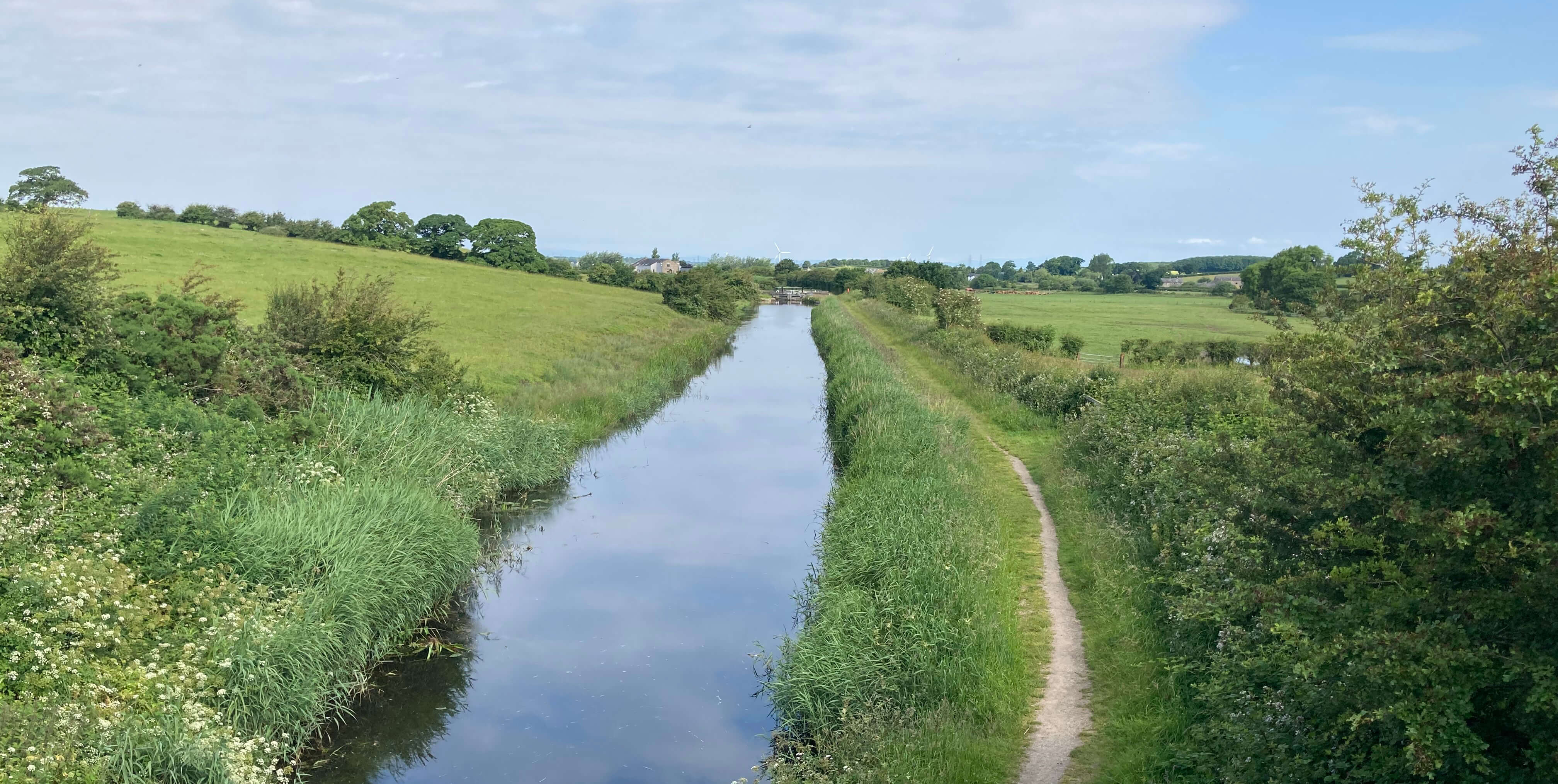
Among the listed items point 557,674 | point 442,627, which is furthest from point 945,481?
point 442,627

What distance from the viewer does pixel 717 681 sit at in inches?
420

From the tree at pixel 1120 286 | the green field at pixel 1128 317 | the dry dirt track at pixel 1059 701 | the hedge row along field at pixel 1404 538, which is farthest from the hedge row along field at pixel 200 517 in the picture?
the tree at pixel 1120 286

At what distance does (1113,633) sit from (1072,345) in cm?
3369

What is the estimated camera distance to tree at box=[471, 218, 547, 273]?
7650 centimetres

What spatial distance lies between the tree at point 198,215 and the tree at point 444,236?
17586 mm

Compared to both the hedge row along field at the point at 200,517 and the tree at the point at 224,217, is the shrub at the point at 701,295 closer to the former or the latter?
the tree at the point at 224,217

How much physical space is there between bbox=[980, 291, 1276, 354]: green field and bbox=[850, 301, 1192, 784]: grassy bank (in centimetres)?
2013

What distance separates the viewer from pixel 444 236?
75125 millimetres

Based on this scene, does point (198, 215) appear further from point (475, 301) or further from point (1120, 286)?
point (1120, 286)

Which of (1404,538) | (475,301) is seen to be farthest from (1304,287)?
(475,301)

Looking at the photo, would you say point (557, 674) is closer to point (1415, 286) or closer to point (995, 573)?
point (995, 573)

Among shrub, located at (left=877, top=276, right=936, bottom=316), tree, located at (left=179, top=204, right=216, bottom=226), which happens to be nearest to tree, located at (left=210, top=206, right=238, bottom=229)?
tree, located at (left=179, top=204, right=216, bottom=226)

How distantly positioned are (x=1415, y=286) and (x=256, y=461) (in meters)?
12.1

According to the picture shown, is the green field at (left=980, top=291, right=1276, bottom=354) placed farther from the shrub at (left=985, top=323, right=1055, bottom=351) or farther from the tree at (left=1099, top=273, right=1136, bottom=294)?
the tree at (left=1099, top=273, right=1136, bottom=294)
